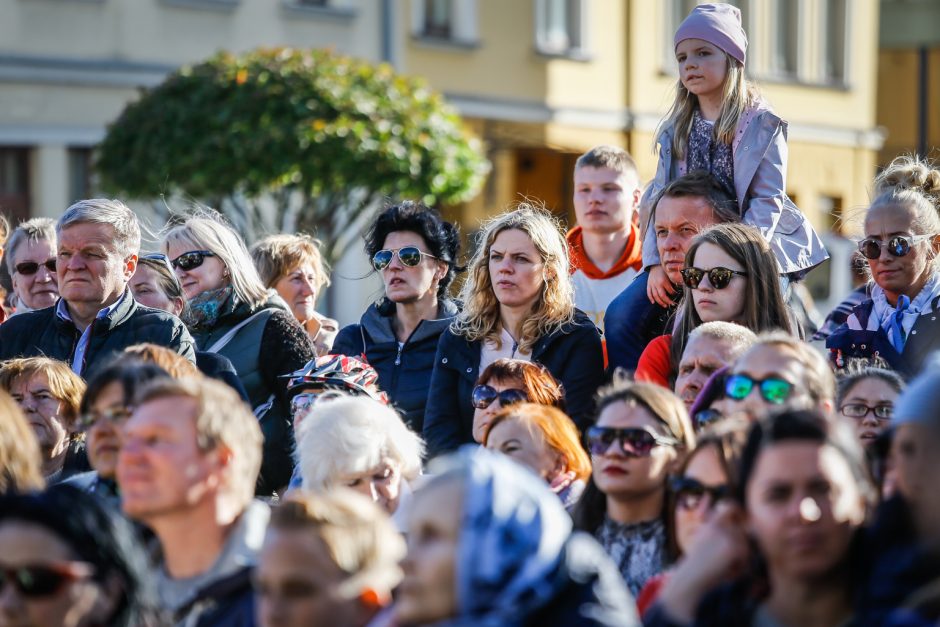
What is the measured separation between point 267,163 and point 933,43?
21.1 m

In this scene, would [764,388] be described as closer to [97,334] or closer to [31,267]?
[97,334]

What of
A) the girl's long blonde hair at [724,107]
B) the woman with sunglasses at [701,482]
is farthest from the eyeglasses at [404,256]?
the woman with sunglasses at [701,482]

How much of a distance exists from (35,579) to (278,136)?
1082 centimetres

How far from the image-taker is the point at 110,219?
261 inches

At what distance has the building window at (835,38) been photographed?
28.7 m

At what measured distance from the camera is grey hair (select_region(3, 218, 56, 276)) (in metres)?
8.08

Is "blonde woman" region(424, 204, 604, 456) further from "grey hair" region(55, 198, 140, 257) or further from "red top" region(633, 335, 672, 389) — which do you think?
"grey hair" region(55, 198, 140, 257)

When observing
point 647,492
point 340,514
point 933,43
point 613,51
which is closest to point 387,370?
point 647,492

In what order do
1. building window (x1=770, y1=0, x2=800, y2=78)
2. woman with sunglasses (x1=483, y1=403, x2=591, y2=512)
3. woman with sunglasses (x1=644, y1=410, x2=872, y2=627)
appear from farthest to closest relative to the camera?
building window (x1=770, y1=0, x2=800, y2=78) < woman with sunglasses (x1=483, y1=403, x2=591, y2=512) < woman with sunglasses (x1=644, y1=410, x2=872, y2=627)

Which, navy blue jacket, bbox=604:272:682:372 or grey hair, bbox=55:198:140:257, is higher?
grey hair, bbox=55:198:140:257

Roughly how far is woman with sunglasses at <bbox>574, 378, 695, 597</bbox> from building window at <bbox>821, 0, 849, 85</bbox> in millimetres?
24934

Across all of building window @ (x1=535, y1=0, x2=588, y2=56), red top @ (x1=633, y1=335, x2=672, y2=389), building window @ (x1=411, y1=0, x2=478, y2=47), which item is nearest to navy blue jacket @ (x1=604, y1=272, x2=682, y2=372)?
red top @ (x1=633, y1=335, x2=672, y2=389)

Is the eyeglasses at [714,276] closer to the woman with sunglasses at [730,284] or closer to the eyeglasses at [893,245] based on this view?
the woman with sunglasses at [730,284]

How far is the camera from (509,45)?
22.9 m
